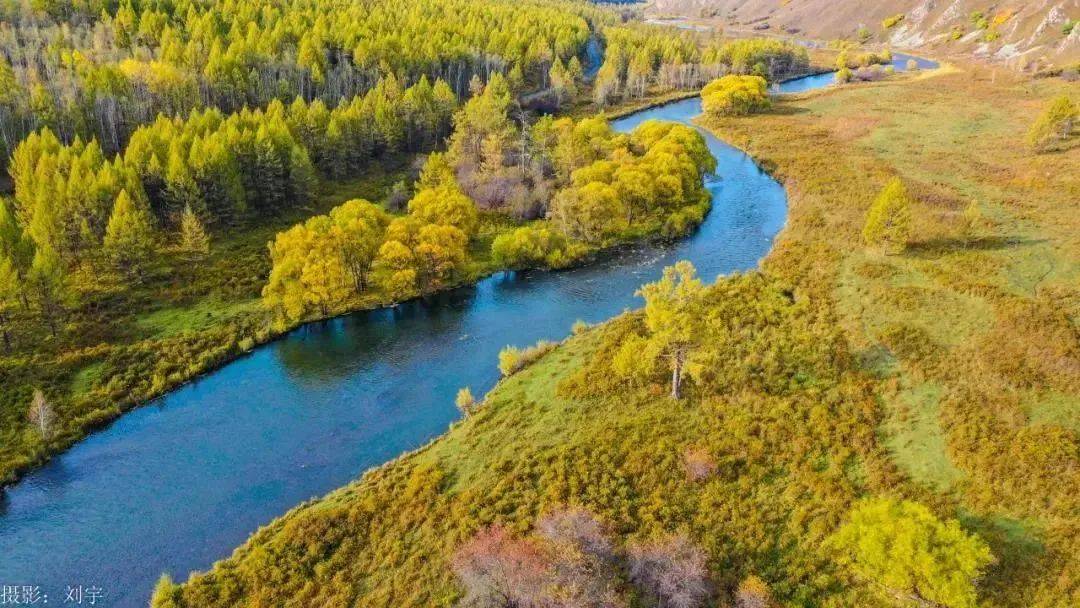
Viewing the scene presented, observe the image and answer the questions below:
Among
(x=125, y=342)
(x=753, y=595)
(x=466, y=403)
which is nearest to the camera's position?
(x=753, y=595)

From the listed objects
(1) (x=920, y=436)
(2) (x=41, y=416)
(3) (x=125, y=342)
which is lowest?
(1) (x=920, y=436)

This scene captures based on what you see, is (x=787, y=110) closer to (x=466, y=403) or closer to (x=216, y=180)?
(x=216, y=180)

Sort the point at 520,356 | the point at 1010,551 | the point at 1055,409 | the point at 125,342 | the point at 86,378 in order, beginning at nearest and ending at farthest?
the point at 1010,551, the point at 1055,409, the point at 86,378, the point at 520,356, the point at 125,342

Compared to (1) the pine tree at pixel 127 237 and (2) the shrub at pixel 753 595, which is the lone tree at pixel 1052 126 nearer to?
(2) the shrub at pixel 753 595

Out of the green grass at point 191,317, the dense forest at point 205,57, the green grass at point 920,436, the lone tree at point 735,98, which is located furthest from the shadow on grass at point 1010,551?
the lone tree at point 735,98

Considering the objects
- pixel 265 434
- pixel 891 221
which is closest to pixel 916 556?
pixel 265 434

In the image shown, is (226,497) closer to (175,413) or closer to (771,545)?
(175,413)
